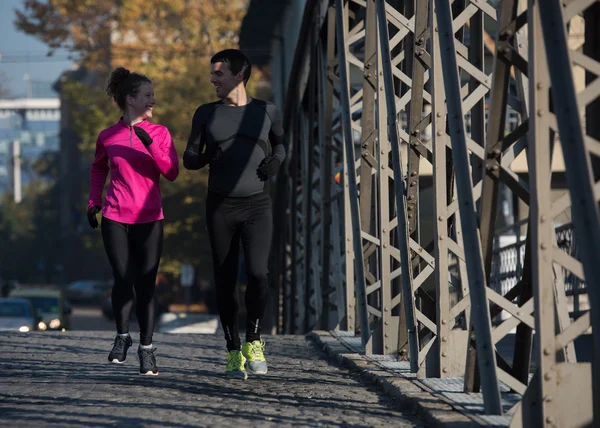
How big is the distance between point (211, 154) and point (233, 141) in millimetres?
197

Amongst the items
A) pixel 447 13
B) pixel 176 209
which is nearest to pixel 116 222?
pixel 447 13

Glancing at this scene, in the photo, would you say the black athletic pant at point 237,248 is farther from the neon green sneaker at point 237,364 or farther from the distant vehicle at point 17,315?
the distant vehicle at point 17,315

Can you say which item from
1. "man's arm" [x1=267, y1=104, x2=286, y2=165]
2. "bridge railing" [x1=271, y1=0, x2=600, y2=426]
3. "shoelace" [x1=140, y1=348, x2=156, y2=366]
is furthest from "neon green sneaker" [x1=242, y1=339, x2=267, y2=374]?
"man's arm" [x1=267, y1=104, x2=286, y2=165]

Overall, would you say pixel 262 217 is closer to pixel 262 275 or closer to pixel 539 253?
pixel 262 275

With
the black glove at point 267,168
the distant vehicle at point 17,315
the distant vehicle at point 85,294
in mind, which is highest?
the distant vehicle at point 85,294

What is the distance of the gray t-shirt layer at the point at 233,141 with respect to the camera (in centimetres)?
722

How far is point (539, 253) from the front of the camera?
446cm

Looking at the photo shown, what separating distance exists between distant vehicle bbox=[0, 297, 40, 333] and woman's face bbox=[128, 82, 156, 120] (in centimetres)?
1851

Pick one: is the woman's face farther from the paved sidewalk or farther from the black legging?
the paved sidewalk

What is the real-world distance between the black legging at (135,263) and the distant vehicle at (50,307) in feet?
73.2

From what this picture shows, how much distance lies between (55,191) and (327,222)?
291ft

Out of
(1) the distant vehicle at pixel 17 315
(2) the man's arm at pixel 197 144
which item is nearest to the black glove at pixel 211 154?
(2) the man's arm at pixel 197 144

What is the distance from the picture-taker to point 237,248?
7383 millimetres

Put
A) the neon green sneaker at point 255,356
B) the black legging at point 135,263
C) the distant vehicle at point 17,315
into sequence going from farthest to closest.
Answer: the distant vehicle at point 17,315, the black legging at point 135,263, the neon green sneaker at point 255,356
